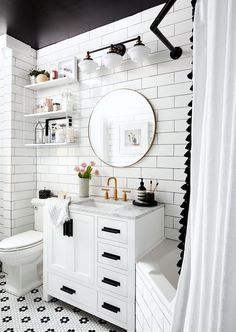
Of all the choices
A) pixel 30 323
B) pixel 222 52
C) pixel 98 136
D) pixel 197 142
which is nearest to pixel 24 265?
pixel 30 323

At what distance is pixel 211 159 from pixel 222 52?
1.18 feet

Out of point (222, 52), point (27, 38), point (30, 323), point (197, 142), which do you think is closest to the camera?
point (222, 52)

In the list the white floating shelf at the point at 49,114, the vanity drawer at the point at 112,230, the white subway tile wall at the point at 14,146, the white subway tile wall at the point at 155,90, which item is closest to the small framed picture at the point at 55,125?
the white floating shelf at the point at 49,114

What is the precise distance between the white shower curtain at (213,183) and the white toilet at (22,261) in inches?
71.8

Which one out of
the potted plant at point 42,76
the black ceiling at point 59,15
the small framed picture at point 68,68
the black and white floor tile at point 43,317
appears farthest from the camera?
the potted plant at point 42,76

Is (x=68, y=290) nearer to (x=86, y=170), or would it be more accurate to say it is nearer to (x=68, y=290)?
(x=68, y=290)

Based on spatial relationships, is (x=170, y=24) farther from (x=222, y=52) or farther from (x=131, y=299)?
(x=131, y=299)

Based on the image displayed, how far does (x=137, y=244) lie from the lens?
68.0 inches

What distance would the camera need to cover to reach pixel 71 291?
2037mm

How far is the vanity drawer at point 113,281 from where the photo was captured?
175cm

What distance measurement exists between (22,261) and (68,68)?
2.18 meters

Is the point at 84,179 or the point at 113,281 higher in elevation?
the point at 84,179

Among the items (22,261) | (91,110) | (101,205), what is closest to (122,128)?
(91,110)

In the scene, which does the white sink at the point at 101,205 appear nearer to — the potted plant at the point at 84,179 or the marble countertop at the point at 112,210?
the marble countertop at the point at 112,210
